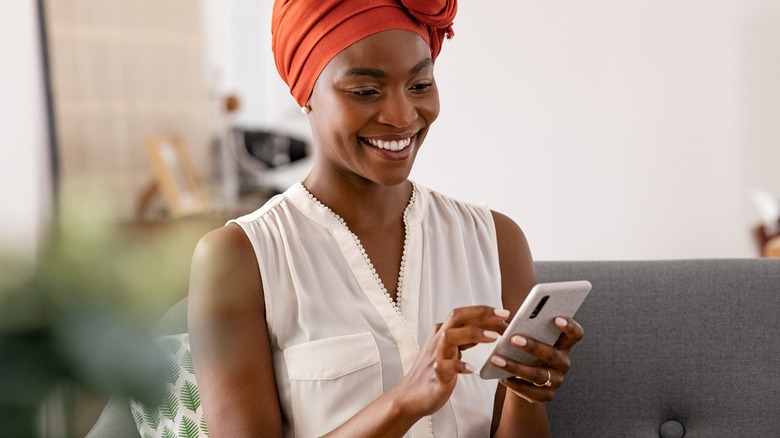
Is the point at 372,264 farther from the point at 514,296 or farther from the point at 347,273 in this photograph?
the point at 514,296

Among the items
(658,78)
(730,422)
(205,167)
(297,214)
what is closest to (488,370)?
(297,214)

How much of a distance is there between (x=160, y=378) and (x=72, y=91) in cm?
477

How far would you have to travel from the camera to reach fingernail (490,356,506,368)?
1.25m

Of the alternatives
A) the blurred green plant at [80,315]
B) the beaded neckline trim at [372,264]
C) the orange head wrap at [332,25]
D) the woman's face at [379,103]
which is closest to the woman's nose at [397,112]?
the woman's face at [379,103]

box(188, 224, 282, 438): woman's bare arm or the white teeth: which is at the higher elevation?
the white teeth

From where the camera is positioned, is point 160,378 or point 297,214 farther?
point 297,214

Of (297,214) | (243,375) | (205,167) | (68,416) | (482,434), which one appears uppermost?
(68,416)

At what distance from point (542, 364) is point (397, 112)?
0.41 meters

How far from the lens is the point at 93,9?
16.6 ft

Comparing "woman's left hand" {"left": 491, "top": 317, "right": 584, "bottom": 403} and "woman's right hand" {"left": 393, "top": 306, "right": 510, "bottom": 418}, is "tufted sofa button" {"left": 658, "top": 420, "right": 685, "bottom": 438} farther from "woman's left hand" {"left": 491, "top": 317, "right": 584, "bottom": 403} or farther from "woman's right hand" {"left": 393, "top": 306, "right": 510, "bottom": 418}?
"woman's right hand" {"left": 393, "top": 306, "right": 510, "bottom": 418}

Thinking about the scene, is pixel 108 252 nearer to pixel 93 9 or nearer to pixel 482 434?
pixel 482 434

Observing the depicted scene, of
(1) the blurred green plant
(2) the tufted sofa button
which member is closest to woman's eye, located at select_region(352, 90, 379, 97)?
(2) the tufted sofa button

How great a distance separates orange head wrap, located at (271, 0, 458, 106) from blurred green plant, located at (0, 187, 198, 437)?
1.09 metres

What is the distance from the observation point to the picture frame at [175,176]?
505 cm
